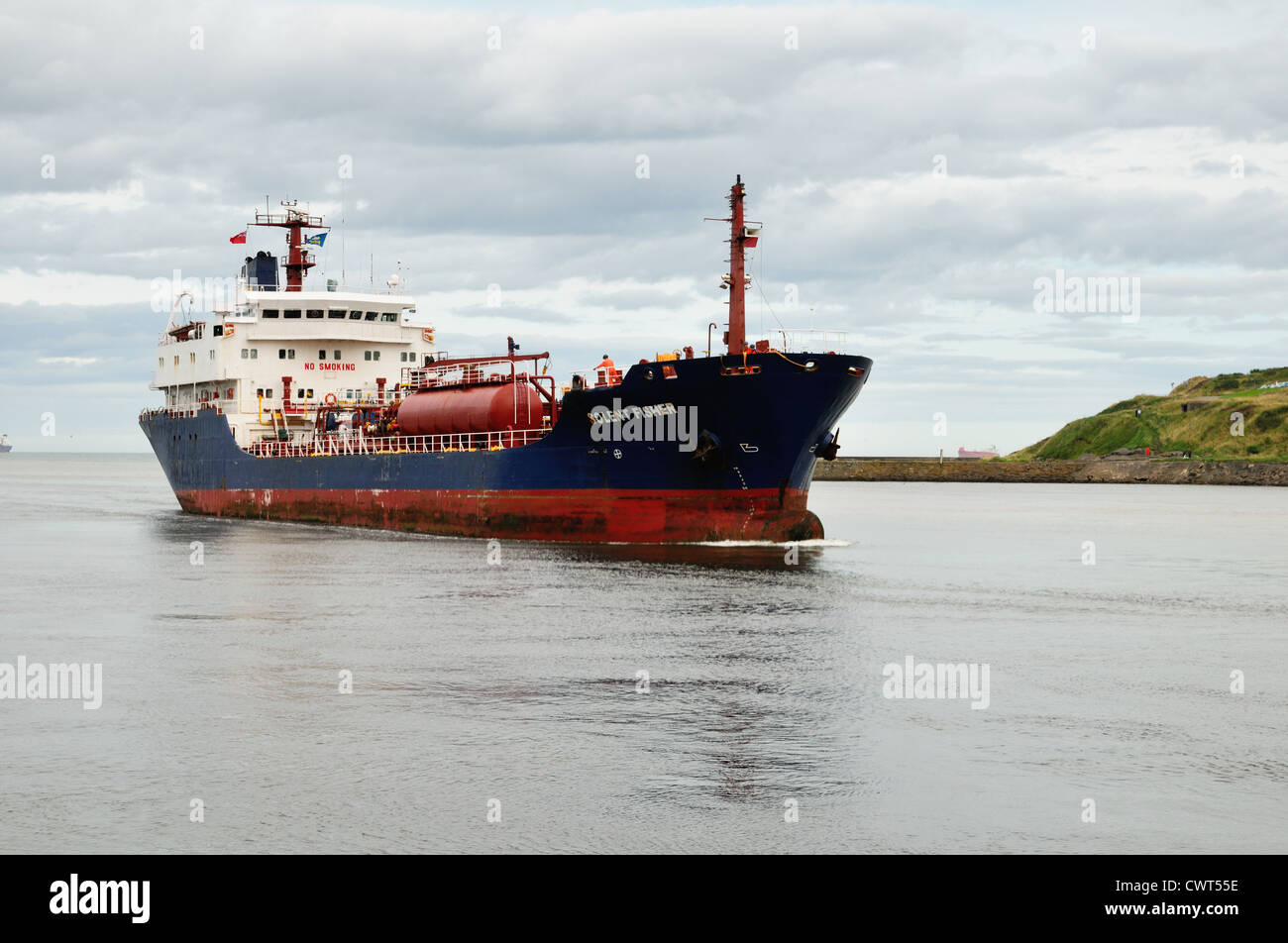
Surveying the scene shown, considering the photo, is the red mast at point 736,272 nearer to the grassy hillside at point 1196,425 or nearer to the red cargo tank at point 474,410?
the red cargo tank at point 474,410

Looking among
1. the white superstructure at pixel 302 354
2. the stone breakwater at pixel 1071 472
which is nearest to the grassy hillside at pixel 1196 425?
the stone breakwater at pixel 1071 472

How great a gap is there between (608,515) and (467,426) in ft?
24.7

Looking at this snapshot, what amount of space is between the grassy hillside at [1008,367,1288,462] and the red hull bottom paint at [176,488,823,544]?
84888 millimetres

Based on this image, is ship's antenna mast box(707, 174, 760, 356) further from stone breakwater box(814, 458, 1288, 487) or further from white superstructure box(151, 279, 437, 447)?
stone breakwater box(814, 458, 1288, 487)

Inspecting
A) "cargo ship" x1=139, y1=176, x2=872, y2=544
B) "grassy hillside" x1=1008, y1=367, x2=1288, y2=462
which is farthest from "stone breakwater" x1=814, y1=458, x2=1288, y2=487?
"cargo ship" x1=139, y1=176, x2=872, y2=544

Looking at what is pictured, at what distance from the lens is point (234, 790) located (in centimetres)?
1220

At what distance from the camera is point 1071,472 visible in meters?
122

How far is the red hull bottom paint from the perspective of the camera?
3462 centimetres

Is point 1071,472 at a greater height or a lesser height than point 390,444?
lesser

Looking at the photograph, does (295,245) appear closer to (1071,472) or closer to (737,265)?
(737,265)

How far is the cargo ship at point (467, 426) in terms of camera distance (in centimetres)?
3366

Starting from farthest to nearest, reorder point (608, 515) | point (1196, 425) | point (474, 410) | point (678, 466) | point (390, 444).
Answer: point (1196, 425) < point (390, 444) < point (474, 410) < point (608, 515) < point (678, 466)

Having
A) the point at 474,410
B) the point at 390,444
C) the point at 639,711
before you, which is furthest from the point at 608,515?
the point at 639,711
